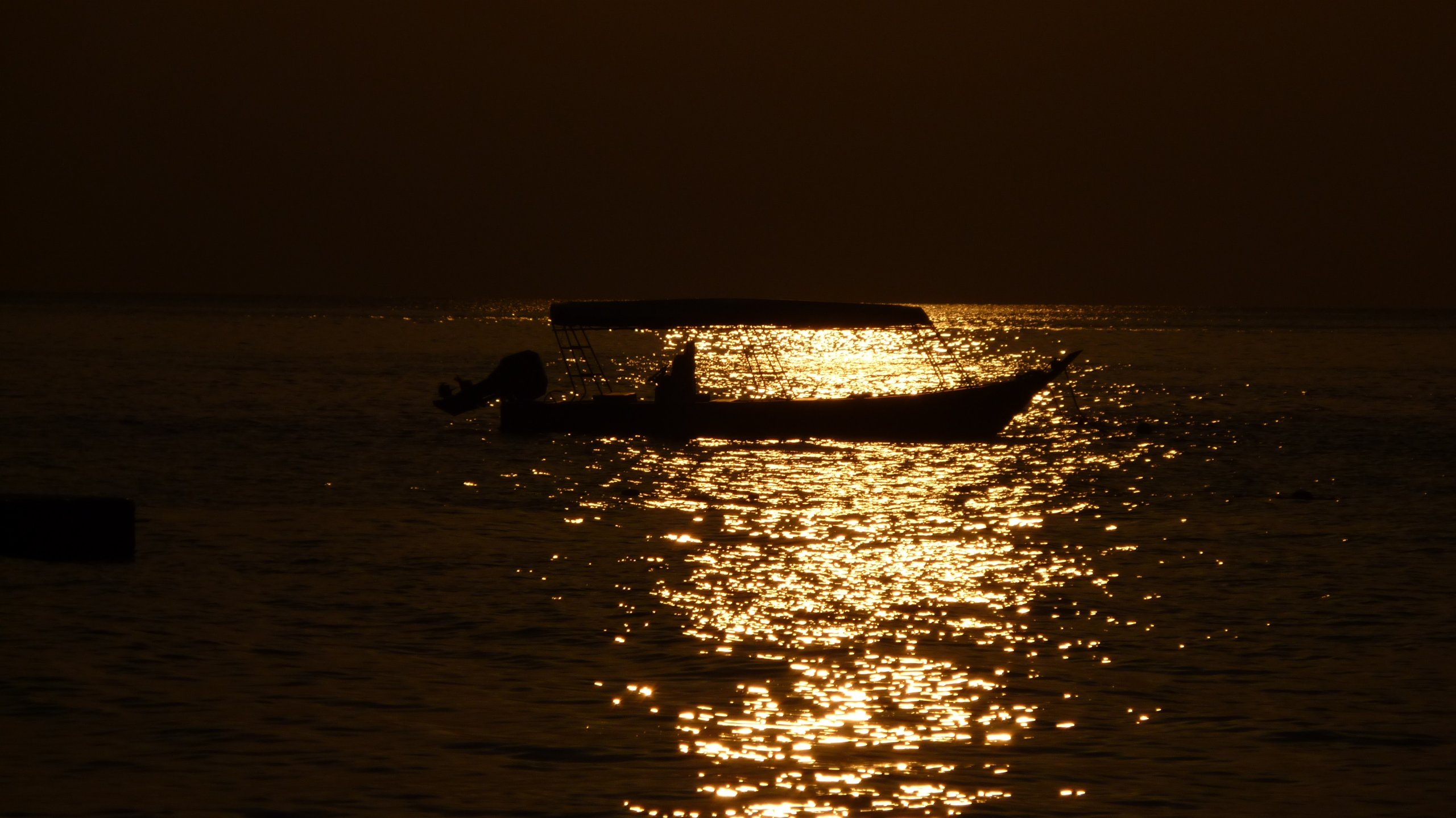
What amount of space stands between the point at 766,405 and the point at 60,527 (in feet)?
65.1

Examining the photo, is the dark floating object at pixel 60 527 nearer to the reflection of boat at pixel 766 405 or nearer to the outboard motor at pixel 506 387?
the reflection of boat at pixel 766 405

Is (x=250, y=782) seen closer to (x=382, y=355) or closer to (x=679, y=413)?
(x=679, y=413)

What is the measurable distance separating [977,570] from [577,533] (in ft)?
17.7

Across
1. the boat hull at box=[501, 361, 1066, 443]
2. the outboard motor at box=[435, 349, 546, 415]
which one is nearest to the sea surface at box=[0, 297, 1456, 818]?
the boat hull at box=[501, 361, 1066, 443]

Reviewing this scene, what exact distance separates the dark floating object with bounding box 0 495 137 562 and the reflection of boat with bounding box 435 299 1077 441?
17569 millimetres

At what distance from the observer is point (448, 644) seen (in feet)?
43.9

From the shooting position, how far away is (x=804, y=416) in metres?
34.9

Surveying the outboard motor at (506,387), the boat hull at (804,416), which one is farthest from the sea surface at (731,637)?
the outboard motor at (506,387)

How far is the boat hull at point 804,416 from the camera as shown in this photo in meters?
34.9

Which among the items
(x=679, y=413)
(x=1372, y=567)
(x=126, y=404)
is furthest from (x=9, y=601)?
(x=126, y=404)

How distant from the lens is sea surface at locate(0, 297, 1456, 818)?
9648 millimetres

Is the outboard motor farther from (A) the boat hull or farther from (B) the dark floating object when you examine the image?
(B) the dark floating object

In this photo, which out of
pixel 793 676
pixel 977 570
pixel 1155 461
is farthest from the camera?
pixel 1155 461

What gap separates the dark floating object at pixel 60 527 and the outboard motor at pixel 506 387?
18.4 metres
